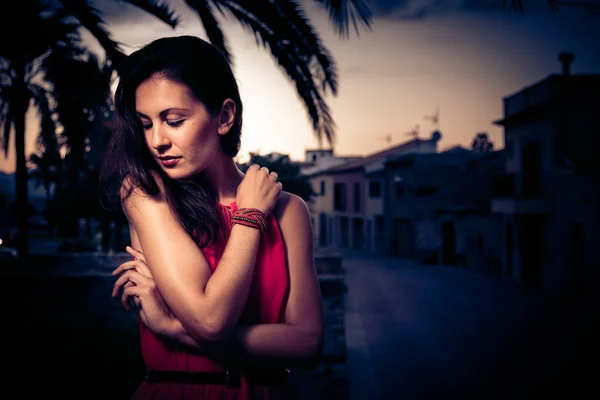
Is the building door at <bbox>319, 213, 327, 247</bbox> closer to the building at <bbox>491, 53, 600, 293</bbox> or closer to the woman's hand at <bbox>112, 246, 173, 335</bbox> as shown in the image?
the building at <bbox>491, 53, 600, 293</bbox>

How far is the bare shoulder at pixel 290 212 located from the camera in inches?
55.4

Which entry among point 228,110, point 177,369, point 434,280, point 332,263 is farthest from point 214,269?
point 434,280

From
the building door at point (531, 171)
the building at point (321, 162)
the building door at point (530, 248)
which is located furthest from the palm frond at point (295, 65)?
the building at point (321, 162)

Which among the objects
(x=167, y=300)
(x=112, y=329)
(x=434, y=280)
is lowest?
(x=434, y=280)

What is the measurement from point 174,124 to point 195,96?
0.33 ft

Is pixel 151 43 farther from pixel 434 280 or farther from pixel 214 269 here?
pixel 434 280

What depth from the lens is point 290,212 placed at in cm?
142

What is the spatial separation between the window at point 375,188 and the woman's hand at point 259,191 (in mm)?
28829

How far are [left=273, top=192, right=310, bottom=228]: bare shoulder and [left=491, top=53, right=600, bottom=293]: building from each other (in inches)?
551

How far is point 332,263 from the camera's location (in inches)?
165

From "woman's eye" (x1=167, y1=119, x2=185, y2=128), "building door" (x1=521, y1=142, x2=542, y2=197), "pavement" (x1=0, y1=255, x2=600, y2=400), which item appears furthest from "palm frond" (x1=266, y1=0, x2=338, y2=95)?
"building door" (x1=521, y1=142, x2=542, y2=197)

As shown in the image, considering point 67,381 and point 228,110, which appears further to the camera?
point 67,381

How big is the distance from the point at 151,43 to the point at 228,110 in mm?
295

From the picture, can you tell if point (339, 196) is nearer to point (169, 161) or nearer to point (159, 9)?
point (159, 9)
